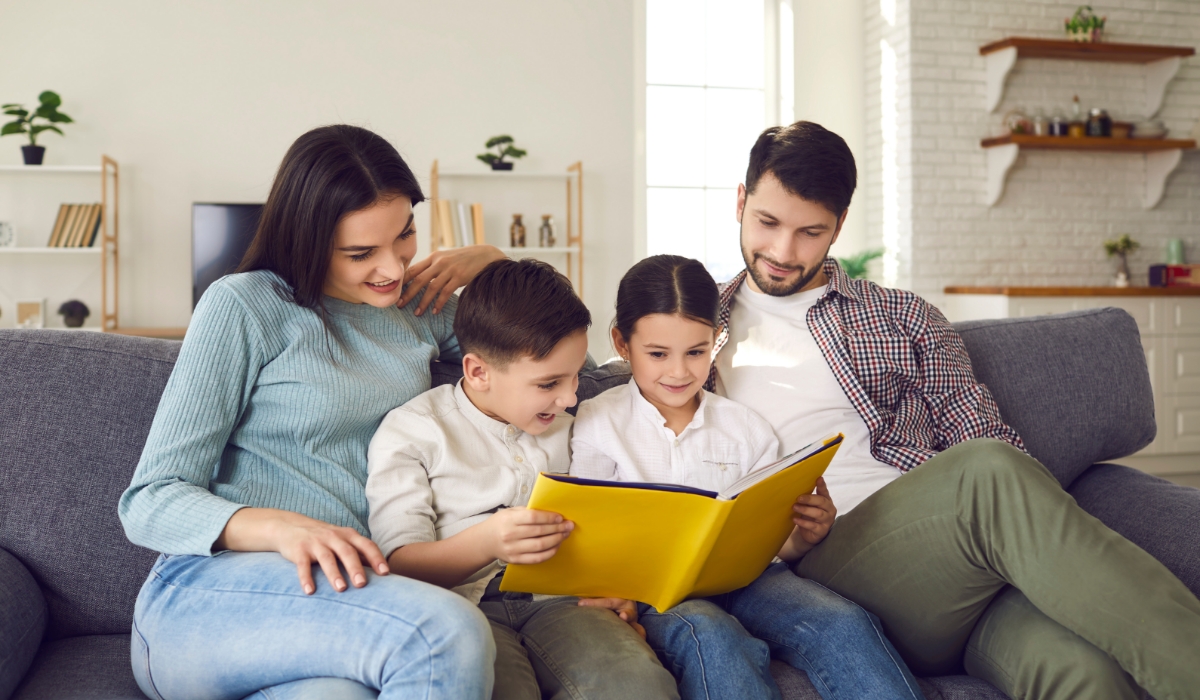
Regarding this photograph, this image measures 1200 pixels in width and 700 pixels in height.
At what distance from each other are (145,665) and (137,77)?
171 inches

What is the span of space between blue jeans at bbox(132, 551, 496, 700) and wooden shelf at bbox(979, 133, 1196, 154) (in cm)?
471

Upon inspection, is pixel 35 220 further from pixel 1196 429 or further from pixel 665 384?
pixel 1196 429

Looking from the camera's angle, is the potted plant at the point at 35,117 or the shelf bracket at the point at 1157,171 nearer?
the potted plant at the point at 35,117

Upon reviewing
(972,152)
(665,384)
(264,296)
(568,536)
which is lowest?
(568,536)

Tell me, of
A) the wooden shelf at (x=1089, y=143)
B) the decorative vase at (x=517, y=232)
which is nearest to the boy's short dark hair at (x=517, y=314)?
the decorative vase at (x=517, y=232)

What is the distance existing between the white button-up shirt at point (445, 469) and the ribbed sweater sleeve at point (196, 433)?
0.20 m

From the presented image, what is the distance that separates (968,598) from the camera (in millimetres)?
1232

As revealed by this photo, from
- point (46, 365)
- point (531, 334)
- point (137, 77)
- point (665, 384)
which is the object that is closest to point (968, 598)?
point (665, 384)

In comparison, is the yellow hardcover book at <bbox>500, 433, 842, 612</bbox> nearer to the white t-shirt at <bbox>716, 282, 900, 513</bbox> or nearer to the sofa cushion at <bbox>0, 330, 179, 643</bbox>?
the white t-shirt at <bbox>716, 282, 900, 513</bbox>

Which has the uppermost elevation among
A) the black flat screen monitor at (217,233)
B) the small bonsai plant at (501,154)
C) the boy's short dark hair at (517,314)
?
the small bonsai plant at (501,154)

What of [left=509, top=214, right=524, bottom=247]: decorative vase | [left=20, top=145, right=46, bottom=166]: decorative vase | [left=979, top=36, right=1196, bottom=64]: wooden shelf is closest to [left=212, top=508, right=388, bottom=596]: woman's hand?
[left=509, top=214, right=524, bottom=247]: decorative vase

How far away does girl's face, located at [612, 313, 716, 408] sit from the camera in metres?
1.44

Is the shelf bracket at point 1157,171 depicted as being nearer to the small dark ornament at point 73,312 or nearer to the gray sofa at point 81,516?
the gray sofa at point 81,516

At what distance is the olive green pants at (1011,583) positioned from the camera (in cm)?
107
